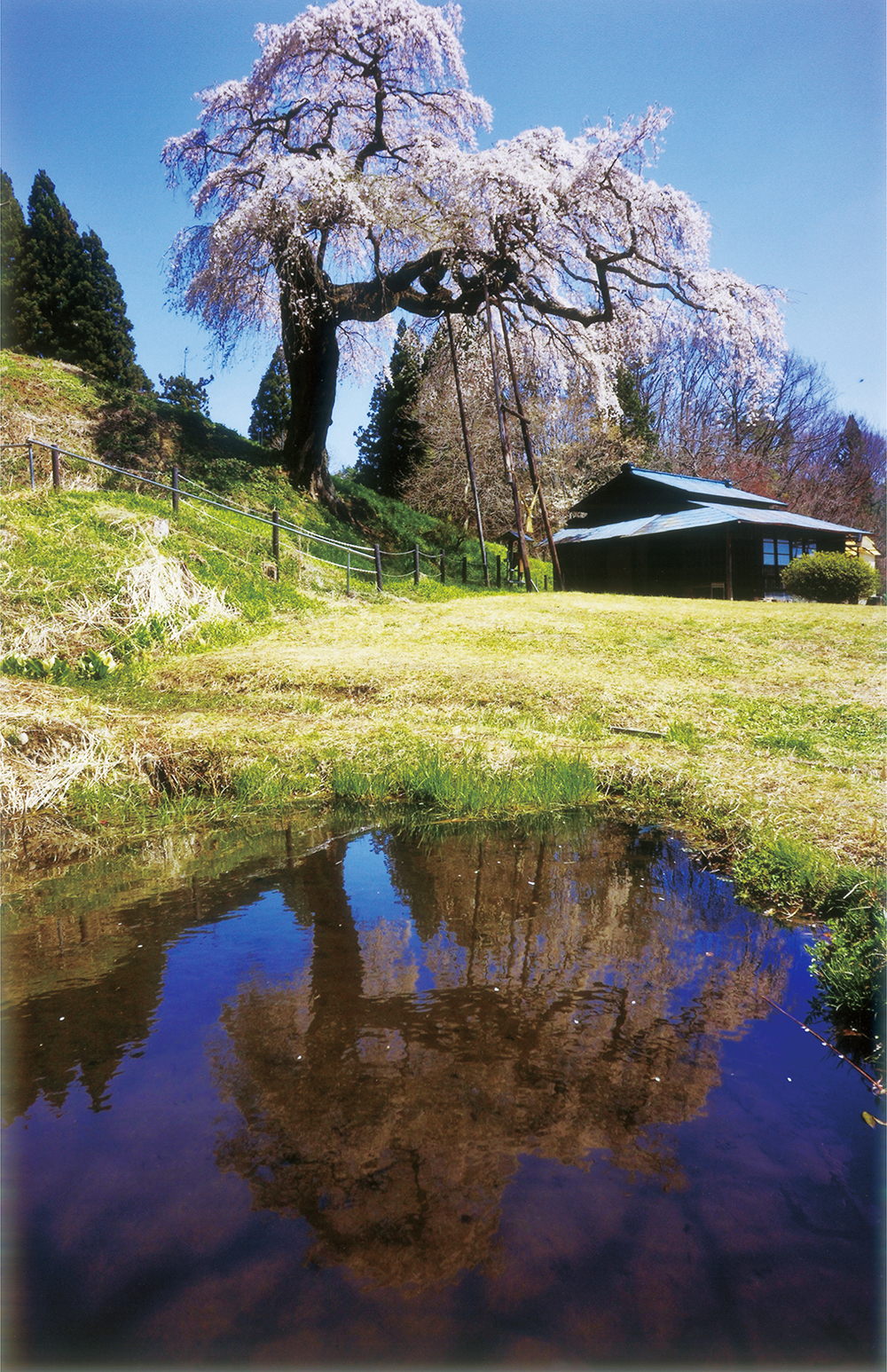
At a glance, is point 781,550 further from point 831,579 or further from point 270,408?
point 270,408

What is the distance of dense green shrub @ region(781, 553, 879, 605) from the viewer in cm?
2169

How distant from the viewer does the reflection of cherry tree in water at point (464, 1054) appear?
1896mm

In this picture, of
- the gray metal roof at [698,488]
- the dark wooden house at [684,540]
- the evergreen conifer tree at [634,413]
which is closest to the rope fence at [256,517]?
the dark wooden house at [684,540]

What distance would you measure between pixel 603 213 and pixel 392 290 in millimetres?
5409

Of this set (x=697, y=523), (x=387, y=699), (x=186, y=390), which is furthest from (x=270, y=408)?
(x=387, y=699)

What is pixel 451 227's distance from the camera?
58.6 feet

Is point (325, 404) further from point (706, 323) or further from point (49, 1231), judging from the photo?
point (49, 1231)

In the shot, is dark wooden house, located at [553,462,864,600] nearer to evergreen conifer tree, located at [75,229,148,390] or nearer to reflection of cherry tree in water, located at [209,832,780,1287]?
evergreen conifer tree, located at [75,229,148,390]

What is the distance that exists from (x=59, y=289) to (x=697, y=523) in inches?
958

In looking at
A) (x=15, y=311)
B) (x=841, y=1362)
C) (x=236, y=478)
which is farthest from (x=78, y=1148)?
(x=15, y=311)

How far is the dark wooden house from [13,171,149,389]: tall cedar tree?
18970 millimetres

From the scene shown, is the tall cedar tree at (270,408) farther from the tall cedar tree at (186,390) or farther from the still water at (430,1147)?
the still water at (430,1147)

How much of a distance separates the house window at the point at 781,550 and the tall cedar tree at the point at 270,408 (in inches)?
905

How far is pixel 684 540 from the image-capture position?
25484 millimetres
